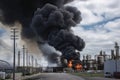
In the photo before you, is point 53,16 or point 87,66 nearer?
point 53,16

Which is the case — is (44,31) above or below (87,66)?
above

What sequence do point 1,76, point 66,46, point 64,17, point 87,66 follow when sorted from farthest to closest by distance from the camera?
point 87,66
point 64,17
point 66,46
point 1,76

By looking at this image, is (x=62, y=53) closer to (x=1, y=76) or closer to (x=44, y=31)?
(x=44, y=31)

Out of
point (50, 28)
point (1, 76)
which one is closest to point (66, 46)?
point (50, 28)

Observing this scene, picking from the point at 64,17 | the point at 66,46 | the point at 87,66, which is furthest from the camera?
the point at 87,66

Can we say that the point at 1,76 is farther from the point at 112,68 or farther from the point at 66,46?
the point at 112,68

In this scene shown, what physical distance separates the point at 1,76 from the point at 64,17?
31843 mm

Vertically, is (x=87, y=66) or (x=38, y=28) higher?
(x=38, y=28)

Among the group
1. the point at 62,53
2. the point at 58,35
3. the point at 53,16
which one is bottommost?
the point at 62,53

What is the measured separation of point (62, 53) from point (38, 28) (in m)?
11.0

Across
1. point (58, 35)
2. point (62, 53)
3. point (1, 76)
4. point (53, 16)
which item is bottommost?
point (1, 76)

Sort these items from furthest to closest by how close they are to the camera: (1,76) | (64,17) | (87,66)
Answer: (87,66)
(64,17)
(1,76)

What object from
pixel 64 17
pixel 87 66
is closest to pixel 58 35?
pixel 64 17

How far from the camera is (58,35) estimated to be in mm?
83875
